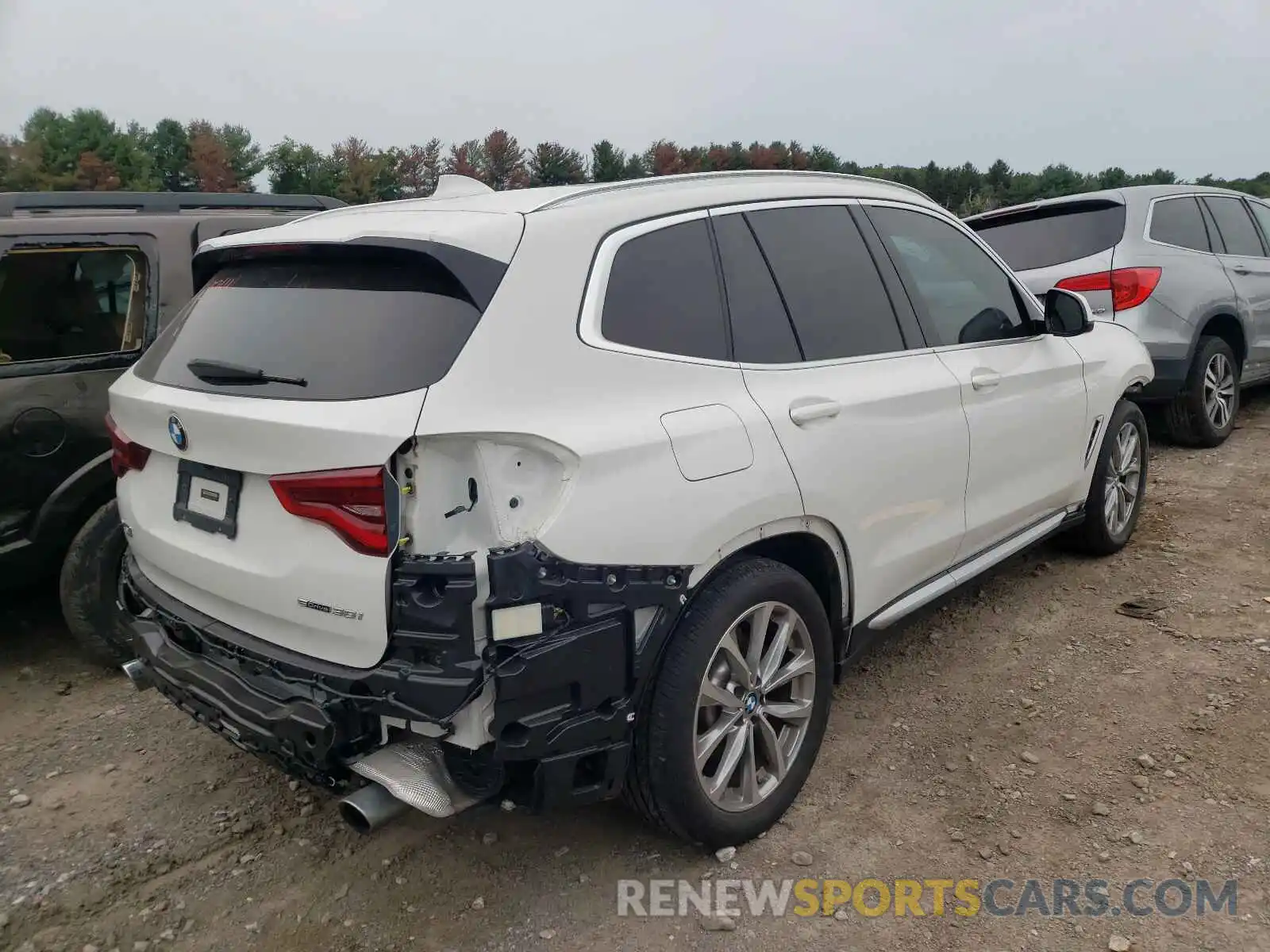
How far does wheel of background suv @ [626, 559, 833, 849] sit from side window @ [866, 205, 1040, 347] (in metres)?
1.30

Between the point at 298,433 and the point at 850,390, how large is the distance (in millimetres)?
1620

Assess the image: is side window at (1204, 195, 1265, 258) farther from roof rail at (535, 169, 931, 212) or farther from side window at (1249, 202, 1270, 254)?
roof rail at (535, 169, 931, 212)

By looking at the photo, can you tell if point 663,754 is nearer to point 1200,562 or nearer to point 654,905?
point 654,905

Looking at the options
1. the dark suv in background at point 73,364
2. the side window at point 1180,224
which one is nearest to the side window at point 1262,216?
the side window at point 1180,224

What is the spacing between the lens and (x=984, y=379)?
3.50 meters

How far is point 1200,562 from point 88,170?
24.7 meters

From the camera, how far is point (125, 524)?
9.53 feet

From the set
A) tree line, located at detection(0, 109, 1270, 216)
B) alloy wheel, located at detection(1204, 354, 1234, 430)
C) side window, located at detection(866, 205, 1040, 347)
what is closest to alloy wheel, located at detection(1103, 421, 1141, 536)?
side window, located at detection(866, 205, 1040, 347)

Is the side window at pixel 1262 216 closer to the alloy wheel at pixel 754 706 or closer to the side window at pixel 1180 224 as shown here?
the side window at pixel 1180 224

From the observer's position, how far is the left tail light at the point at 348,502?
6.64ft

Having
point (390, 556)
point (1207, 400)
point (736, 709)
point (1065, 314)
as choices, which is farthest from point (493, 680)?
point (1207, 400)

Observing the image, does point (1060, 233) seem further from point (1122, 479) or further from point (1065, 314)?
point (1065, 314)

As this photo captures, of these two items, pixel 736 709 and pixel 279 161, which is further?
pixel 279 161

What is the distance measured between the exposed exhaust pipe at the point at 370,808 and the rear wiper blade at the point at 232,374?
3.21ft
